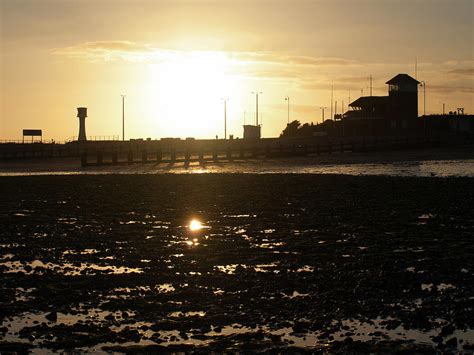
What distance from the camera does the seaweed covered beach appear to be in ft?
34.6

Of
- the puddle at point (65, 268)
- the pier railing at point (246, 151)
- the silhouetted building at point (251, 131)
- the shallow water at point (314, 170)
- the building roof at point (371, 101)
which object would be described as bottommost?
the puddle at point (65, 268)

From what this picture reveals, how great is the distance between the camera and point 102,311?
12094mm

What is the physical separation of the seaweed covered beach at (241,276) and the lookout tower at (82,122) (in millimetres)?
99119

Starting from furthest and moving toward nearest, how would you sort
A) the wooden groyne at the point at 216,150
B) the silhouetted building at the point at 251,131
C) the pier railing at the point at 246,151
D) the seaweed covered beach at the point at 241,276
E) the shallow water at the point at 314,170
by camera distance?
the silhouetted building at the point at 251,131
the wooden groyne at the point at 216,150
the pier railing at the point at 246,151
the shallow water at the point at 314,170
the seaweed covered beach at the point at 241,276

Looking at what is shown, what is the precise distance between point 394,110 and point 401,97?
7.90 feet

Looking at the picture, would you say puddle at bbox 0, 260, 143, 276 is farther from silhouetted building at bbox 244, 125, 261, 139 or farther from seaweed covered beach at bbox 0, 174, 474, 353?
silhouetted building at bbox 244, 125, 261, 139

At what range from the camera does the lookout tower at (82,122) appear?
127 metres

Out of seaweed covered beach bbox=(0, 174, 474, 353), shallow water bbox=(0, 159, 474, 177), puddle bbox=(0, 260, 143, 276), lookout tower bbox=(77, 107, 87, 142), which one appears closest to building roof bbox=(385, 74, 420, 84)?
lookout tower bbox=(77, 107, 87, 142)

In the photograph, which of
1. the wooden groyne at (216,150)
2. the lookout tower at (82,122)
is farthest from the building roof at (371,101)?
the lookout tower at (82,122)

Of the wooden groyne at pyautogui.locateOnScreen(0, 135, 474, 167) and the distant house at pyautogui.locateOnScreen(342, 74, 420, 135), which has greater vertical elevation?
the distant house at pyautogui.locateOnScreen(342, 74, 420, 135)

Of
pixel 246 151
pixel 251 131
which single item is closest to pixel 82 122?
pixel 251 131

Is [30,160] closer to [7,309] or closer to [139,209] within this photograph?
[139,209]

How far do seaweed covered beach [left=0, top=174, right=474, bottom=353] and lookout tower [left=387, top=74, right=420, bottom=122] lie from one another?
98.6 metres

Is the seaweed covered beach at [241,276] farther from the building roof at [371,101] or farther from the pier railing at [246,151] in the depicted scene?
the building roof at [371,101]
